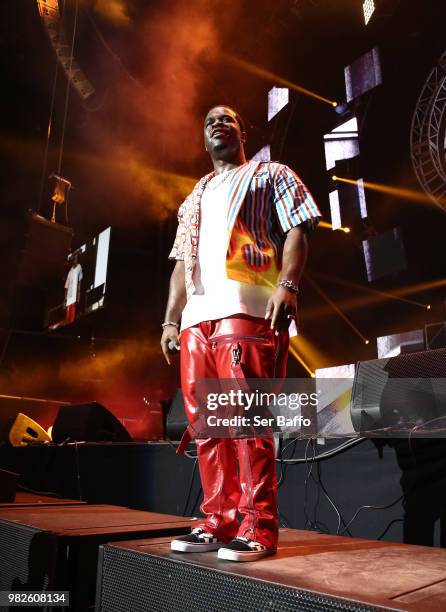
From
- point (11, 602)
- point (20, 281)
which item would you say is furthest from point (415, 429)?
point (20, 281)

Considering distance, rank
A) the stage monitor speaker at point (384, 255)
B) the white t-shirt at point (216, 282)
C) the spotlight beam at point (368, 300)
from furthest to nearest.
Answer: the stage monitor speaker at point (384, 255), the spotlight beam at point (368, 300), the white t-shirt at point (216, 282)

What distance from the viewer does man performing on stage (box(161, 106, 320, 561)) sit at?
1.24m

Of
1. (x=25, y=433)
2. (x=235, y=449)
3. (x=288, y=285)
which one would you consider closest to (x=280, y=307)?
(x=288, y=285)

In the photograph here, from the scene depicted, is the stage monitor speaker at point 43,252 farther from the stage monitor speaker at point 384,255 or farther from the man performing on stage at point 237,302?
the man performing on stage at point 237,302

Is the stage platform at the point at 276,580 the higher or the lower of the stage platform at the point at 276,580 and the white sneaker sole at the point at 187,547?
the lower

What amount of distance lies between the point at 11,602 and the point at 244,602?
0.79 meters

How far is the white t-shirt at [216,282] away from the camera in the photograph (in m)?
1.37

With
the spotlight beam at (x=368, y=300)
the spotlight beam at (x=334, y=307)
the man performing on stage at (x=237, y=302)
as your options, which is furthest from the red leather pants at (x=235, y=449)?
the spotlight beam at (x=334, y=307)

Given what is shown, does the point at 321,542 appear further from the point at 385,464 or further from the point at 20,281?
the point at 20,281

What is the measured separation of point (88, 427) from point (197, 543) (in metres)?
2.50

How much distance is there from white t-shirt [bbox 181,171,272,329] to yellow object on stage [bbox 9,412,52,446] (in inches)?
123

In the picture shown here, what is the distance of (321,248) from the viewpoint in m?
4.08

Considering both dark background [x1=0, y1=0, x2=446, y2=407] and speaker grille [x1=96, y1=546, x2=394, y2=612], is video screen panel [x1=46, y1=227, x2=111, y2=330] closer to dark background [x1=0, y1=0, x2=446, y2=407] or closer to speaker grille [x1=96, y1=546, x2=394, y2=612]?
dark background [x1=0, y1=0, x2=446, y2=407]

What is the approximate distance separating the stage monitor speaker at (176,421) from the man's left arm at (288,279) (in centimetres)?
178
